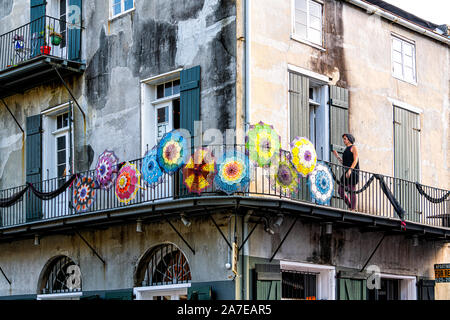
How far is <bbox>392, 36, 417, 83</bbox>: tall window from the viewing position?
20.9 m

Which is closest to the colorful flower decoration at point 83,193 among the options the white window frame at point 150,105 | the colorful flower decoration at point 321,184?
the white window frame at point 150,105

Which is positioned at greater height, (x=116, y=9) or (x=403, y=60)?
(x=116, y=9)

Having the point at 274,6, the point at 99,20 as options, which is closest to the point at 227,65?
the point at 274,6

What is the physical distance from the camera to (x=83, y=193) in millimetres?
18438

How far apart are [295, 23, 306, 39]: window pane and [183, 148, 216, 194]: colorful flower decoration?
12.5 feet

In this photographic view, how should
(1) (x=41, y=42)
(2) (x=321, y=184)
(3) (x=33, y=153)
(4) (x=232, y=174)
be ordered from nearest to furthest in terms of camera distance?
(4) (x=232, y=174) < (2) (x=321, y=184) < (1) (x=41, y=42) < (3) (x=33, y=153)

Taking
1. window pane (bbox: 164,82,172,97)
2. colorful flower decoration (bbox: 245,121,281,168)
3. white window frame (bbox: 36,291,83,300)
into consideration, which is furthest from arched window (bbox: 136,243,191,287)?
window pane (bbox: 164,82,172,97)

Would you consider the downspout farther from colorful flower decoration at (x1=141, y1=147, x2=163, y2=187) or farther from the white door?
the white door

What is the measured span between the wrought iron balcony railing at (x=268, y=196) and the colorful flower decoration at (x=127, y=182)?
7.1 inches

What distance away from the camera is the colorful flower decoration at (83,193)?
18.3 meters

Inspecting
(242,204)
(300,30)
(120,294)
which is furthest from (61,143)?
(242,204)

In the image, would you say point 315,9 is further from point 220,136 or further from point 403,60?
point 220,136

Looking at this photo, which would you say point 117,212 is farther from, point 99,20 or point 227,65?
point 99,20

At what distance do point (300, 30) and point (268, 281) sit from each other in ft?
17.8
